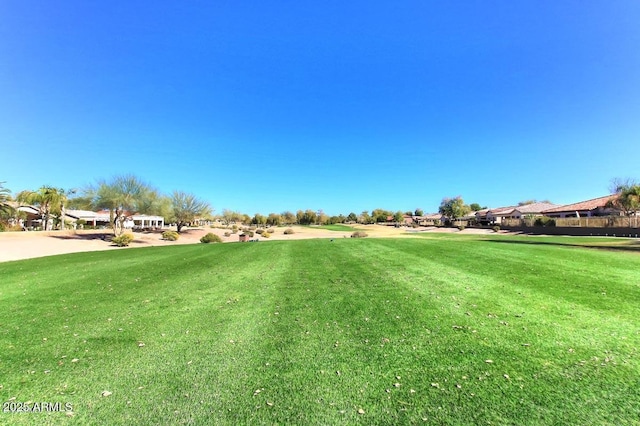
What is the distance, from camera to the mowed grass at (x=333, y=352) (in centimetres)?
319

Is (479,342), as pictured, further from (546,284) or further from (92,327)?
(92,327)

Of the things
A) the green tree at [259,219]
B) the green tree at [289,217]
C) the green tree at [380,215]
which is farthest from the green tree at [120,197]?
the green tree at [380,215]

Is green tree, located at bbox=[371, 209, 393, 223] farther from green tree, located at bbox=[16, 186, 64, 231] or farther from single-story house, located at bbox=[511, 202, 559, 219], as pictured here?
green tree, located at bbox=[16, 186, 64, 231]

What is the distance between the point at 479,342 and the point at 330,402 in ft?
9.73

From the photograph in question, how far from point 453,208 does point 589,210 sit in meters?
33.0

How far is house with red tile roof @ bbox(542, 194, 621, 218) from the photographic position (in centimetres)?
4878

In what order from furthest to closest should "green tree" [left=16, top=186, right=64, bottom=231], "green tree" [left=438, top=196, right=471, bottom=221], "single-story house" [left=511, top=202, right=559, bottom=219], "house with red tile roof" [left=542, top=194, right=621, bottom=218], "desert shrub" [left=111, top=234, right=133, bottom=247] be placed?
"green tree" [left=438, top=196, right=471, bottom=221]
"single-story house" [left=511, top=202, right=559, bottom=219]
"house with red tile roof" [left=542, top=194, right=621, bottom=218]
"green tree" [left=16, top=186, right=64, bottom=231]
"desert shrub" [left=111, top=234, right=133, bottom=247]

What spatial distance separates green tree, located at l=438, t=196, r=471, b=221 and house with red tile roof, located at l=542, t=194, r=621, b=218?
78.3ft

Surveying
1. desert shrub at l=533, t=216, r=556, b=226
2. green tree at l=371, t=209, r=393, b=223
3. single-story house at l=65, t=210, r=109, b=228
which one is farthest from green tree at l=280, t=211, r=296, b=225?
desert shrub at l=533, t=216, r=556, b=226

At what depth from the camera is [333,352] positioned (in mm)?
4555

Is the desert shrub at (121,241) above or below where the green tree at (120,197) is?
below

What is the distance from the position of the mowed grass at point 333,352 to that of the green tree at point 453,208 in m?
79.5

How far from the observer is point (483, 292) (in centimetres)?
780

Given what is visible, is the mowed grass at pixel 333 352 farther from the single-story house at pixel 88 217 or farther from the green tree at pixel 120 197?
the single-story house at pixel 88 217
